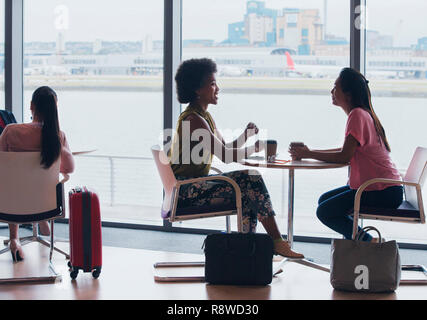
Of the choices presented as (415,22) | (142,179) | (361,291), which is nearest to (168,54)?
(142,179)

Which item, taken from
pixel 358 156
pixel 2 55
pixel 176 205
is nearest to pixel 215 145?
pixel 176 205

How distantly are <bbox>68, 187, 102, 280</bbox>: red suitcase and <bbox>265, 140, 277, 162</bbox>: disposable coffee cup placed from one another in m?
1.06

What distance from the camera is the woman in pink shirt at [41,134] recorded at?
3689 millimetres

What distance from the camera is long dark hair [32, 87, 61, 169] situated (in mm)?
3664

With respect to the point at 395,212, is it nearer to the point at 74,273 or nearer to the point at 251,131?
the point at 251,131

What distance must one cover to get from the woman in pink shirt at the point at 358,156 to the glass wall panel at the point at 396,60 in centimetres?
91

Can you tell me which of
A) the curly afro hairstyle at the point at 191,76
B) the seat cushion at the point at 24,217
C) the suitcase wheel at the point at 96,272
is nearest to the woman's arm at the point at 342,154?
the curly afro hairstyle at the point at 191,76

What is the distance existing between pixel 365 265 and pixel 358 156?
65 cm

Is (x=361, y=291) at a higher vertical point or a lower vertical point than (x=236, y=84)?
lower

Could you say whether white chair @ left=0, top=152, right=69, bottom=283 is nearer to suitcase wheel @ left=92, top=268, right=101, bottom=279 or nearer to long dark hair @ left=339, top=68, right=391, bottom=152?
suitcase wheel @ left=92, top=268, right=101, bottom=279

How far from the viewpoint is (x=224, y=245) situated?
3.51 m

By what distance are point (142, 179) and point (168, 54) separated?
1529mm

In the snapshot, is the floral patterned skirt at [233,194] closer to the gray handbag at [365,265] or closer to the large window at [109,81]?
the gray handbag at [365,265]

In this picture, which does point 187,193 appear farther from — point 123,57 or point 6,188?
point 123,57
